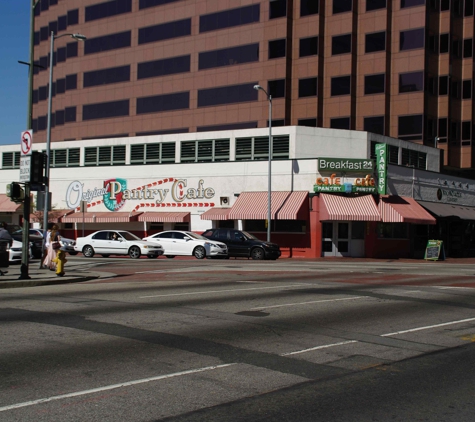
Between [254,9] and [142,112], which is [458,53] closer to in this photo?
[254,9]

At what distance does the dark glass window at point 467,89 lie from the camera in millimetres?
51438

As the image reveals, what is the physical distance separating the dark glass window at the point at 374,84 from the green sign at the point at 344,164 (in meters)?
14.1

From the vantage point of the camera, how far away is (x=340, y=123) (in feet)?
165

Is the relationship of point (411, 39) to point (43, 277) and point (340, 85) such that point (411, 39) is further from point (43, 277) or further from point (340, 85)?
point (43, 277)

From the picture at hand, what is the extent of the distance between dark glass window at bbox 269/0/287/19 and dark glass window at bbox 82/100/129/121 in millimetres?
16239

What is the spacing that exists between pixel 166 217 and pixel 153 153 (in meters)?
5.24

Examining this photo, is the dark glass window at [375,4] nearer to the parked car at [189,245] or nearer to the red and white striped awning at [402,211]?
the red and white striped awning at [402,211]

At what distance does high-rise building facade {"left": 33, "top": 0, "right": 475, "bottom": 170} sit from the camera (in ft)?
161

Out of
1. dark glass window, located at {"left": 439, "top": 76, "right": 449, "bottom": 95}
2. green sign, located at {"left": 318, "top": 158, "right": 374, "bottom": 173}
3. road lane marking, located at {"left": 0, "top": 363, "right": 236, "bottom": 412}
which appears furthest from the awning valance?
road lane marking, located at {"left": 0, "top": 363, "right": 236, "bottom": 412}

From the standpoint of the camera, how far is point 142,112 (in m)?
56.8

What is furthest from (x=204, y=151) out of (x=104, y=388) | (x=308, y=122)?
(x=104, y=388)

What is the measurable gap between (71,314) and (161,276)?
9112 millimetres

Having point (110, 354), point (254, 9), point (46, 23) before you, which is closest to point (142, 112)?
point (254, 9)

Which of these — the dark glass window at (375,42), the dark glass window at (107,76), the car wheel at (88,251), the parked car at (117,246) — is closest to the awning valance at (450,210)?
the dark glass window at (375,42)
